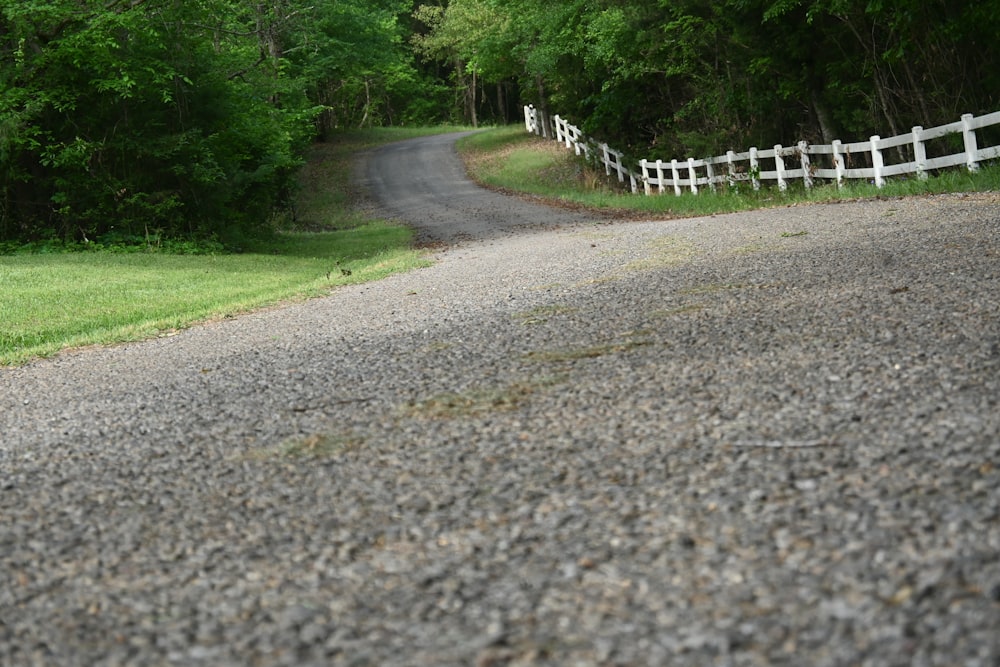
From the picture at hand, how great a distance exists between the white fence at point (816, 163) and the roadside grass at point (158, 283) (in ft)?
22.9

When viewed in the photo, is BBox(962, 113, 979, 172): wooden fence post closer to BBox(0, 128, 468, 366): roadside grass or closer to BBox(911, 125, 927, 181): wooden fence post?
BBox(911, 125, 927, 181): wooden fence post

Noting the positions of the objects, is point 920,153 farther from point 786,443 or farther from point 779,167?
point 786,443

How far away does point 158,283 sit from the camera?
49.0 ft

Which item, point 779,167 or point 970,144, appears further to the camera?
point 779,167

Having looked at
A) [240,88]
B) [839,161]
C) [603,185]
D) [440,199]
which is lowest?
[839,161]

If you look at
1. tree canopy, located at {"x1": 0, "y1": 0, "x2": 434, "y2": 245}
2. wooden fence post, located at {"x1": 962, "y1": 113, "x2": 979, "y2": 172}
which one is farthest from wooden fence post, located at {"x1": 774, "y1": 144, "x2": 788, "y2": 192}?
tree canopy, located at {"x1": 0, "y1": 0, "x2": 434, "y2": 245}

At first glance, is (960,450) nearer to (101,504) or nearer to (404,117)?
(101,504)

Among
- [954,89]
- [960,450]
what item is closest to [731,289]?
[960,450]

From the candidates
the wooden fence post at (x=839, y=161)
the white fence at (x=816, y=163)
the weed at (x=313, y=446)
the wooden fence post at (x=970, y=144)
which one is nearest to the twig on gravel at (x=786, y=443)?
the weed at (x=313, y=446)

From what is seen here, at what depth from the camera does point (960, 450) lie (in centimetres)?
368

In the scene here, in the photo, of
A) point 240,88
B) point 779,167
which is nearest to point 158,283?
point 240,88

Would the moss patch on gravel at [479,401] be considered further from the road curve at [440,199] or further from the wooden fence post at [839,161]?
the road curve at [440,199]

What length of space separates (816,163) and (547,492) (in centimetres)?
1835

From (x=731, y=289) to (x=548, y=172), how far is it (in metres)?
28.6
